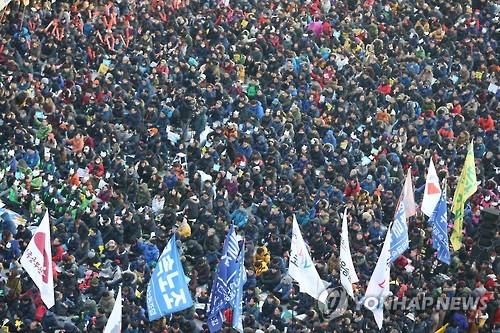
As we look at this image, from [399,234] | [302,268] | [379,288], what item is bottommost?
[379,288]

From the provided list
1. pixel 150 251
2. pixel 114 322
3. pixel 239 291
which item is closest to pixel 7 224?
pixel 150 251

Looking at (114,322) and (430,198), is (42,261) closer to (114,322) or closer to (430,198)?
(114,322)

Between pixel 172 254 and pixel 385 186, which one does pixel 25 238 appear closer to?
pixel 172 254

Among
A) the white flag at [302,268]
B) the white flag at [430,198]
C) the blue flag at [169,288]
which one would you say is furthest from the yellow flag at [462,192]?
the blue flag at [169,288]

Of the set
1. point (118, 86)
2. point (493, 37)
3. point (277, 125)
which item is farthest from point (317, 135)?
point (493, 37)

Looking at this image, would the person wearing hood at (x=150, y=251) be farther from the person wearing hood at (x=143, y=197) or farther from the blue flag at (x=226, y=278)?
the blue flag at (x=226, y=278)

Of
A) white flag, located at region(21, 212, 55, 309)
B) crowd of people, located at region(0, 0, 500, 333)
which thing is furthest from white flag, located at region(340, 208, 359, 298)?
white flag, located at region(21, 212, 55, 309)
